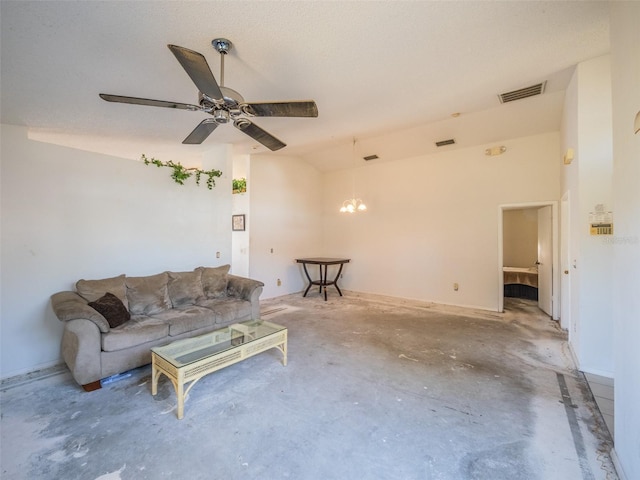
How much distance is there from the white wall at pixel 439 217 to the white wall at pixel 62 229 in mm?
3962

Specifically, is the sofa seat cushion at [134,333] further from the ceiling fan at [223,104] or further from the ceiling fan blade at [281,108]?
the ceiling fan blade at [281,108]

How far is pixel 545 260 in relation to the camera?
15.3ft

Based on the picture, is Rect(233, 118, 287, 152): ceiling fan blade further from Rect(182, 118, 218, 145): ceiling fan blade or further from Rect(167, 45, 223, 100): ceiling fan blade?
Rect(167, 45, 223, 100): ceiling fan blade

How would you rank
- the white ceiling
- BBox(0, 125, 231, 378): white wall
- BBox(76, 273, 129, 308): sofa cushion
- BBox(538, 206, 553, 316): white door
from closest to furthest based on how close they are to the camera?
the white ceiling, BBox(0, 125, 231, 378): white wall, BBox(76, 273, 129, 308): sofa cushion, BBox(538, 206, 553, 316): white door

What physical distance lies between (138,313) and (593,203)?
4.88 meters

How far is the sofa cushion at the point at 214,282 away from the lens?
390cm

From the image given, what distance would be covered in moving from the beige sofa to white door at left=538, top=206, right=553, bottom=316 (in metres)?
4.63

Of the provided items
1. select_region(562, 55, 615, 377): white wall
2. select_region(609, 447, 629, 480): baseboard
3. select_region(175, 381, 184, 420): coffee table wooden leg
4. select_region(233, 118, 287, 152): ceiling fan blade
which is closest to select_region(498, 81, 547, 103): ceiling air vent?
select_region(562, 55, 615, 377): white wall

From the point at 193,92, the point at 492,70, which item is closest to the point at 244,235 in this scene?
the point at 193,92

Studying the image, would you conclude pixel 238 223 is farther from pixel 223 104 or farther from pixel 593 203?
pixel 593 203

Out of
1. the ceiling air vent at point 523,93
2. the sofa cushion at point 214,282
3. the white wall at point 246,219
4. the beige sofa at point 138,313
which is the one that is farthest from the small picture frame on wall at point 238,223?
the ceiling air vent at point 523,93

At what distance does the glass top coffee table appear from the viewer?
2125 mm

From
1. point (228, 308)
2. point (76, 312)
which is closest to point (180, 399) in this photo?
point (76, 312)

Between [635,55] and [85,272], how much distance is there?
4.85 metres
